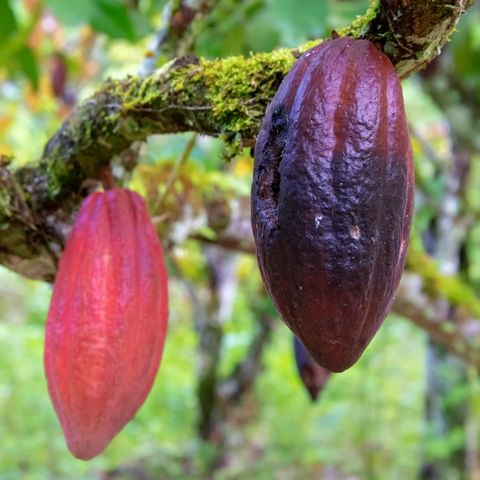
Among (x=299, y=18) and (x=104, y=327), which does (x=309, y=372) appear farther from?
(x=299, y=18)

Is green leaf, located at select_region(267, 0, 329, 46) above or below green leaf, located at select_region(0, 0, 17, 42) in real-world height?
below

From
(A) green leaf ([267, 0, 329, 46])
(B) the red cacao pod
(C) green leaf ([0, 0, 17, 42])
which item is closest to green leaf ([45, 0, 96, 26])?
(C) green leaf ([0, 0, 17, 42])

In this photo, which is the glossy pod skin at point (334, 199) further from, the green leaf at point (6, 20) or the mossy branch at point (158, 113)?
the green leaf at point (6, 20)

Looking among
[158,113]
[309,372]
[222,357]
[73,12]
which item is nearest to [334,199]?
[158,113]

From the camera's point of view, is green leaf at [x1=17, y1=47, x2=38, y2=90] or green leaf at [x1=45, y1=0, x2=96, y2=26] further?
green leaf at [x1=17, y1=47, x2=38, y2=90]

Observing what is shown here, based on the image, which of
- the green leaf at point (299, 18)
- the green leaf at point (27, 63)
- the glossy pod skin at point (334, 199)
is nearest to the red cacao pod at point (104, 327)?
the glossy pod skin at point (334, 199)

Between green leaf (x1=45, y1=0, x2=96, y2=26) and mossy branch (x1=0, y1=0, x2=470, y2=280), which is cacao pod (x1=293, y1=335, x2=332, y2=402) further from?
green leaf (x1=45, y1=0, x2=96, y2=26)
